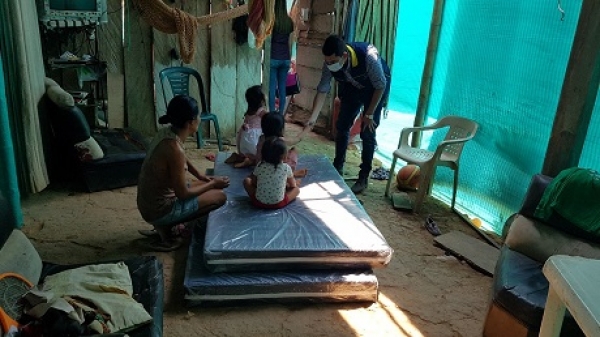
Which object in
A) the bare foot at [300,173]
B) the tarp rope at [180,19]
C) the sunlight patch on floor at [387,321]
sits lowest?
the sunlight patch on floor at [387,321]

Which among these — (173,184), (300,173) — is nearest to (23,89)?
(173,184)

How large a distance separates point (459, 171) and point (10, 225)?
129 inches

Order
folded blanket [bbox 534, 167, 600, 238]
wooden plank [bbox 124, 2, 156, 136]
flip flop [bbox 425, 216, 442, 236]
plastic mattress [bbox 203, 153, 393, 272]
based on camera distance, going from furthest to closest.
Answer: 1. wooden plank [bbox 124, 2, 156, 136]
2. flip flop [bbox 425, 216, 442, 236]
3. plastic mattress [bbox 203, 153, 393, 272]
4. folded blanket [bbox 534, 167, 600, 238]

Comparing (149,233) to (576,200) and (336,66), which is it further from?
(576,200)

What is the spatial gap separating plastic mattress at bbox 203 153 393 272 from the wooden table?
51.0 inches

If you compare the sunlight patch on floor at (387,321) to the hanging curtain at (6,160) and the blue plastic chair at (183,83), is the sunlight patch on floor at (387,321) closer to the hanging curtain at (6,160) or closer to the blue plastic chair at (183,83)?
the hanging curtain at (6,160)

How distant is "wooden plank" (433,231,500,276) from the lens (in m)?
3.07

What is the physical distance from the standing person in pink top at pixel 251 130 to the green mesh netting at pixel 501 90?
1664mm

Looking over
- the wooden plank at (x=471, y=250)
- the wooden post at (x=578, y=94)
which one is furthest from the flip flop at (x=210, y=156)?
the wooden post at (x=578, y=94)

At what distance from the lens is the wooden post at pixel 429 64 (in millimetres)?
4117

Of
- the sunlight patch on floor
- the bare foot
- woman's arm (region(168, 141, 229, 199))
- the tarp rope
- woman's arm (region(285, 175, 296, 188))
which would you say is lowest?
the sunlight patch on floor

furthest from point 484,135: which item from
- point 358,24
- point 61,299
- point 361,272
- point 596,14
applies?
point 61,299

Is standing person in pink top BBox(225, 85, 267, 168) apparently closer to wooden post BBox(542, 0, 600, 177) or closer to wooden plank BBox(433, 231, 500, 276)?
wooden plank BBox(433, 231, 500, 276)

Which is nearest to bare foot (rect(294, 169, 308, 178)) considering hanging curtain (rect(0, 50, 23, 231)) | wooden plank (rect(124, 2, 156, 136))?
hanging curtain (rect(0, 50, 23, 231))
